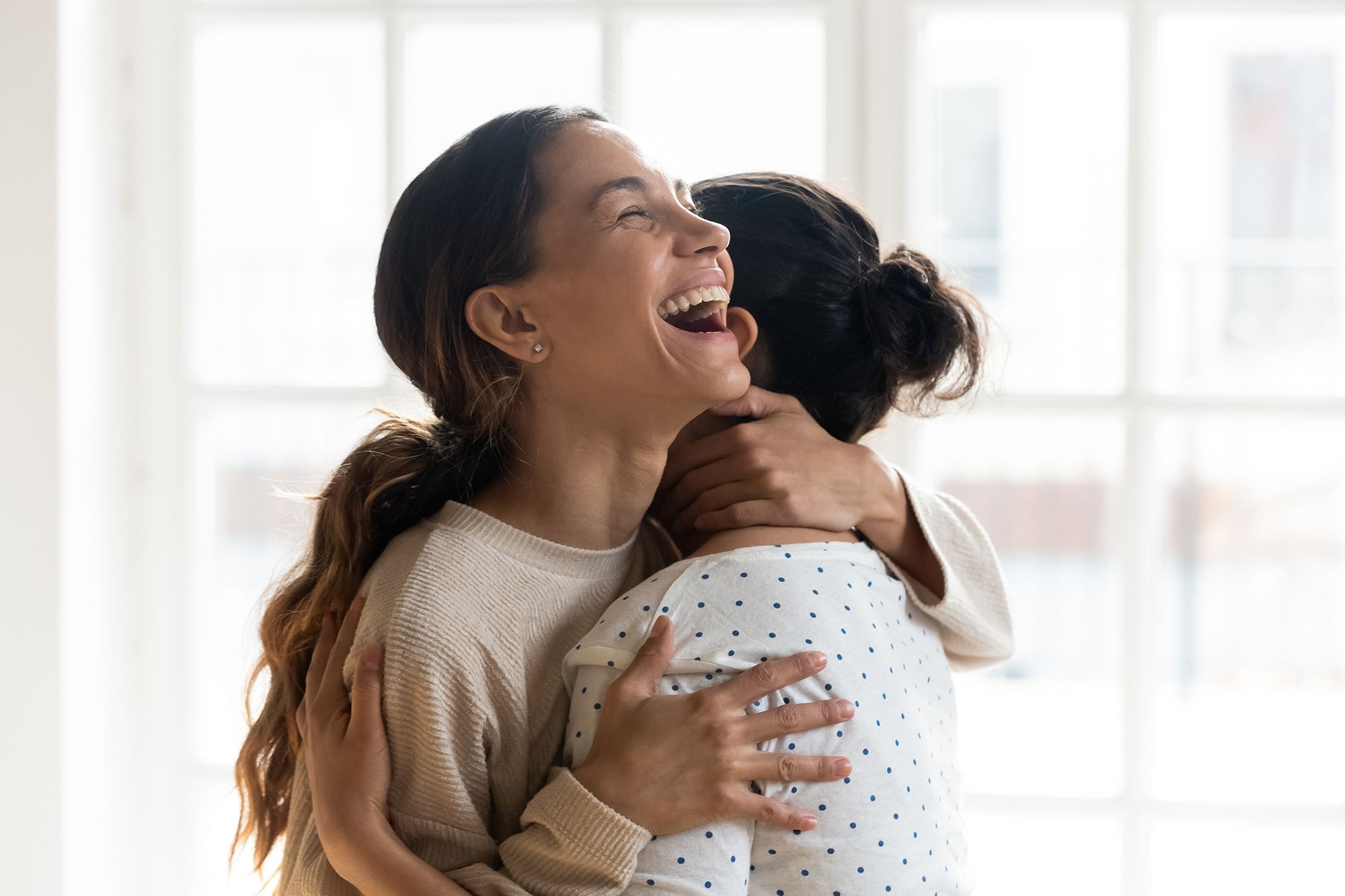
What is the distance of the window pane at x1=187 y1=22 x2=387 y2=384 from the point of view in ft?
6.65

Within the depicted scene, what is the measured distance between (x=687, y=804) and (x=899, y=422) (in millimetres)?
1004

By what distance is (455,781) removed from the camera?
3.57 feet

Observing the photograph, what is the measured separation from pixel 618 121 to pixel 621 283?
895 millimetres

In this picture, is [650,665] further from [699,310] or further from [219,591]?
[219,591]

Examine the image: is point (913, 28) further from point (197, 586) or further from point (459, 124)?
point (197, 586)

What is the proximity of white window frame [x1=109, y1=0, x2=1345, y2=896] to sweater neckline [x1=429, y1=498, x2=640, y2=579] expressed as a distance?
31.6 inches

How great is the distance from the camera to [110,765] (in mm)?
1985

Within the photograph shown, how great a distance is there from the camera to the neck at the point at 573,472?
1.21m

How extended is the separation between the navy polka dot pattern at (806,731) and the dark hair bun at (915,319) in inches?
9.7

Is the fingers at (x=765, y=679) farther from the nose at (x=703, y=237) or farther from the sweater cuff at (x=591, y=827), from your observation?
the nose at (x=703, y=237)

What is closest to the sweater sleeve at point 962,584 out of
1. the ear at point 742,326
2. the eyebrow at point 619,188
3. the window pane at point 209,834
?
the ear at point 742,326

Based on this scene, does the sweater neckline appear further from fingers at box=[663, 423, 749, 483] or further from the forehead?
the forehead

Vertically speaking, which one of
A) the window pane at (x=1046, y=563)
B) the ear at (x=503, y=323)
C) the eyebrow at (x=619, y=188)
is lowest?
the window pane at (x=1046, y=563)

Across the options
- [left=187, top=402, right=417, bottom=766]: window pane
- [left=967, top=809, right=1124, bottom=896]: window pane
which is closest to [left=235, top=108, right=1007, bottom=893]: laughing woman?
[left=187, top=402, right=417, bottom=766]: window pane
